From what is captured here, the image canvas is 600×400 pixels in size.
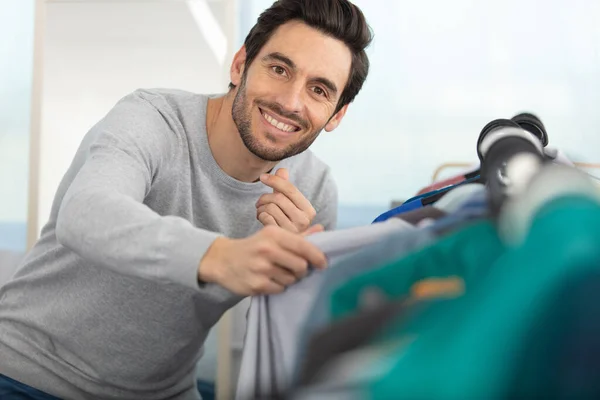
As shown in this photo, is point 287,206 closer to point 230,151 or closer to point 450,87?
point 230,151

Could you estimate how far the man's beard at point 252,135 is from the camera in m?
1.40

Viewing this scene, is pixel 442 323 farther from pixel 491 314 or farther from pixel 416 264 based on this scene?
pixel 416 264

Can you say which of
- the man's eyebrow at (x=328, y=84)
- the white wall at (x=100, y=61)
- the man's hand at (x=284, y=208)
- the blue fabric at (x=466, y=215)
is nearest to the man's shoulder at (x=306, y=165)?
the man's eyebrow at (x=328, y=84)

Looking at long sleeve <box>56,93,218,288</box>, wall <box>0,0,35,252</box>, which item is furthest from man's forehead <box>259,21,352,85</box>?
wall <box>0,0,35,252</box>

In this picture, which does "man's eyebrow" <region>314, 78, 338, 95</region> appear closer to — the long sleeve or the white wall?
the long sleeve

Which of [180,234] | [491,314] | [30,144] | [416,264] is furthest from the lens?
[30,144]

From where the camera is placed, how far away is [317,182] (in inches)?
63.0

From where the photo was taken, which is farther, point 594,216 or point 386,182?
point 386,182

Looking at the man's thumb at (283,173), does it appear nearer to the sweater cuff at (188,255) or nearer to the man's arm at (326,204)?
the man's arm at (326,204)

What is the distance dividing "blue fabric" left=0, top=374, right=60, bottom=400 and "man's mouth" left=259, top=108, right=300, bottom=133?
0.74m

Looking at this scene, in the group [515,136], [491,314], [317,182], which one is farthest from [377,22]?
[491,314]

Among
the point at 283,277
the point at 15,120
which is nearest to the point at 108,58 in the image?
the point at 15,120

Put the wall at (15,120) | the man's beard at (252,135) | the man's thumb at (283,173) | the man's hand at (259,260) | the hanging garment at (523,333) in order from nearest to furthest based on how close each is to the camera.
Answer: the hanging garment at (523,333) < the man's hand at (259,260) < the man's thumb at (283,173) < the man's beard at (252,135) < the wall at (15,120)

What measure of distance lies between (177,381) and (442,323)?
110cm
